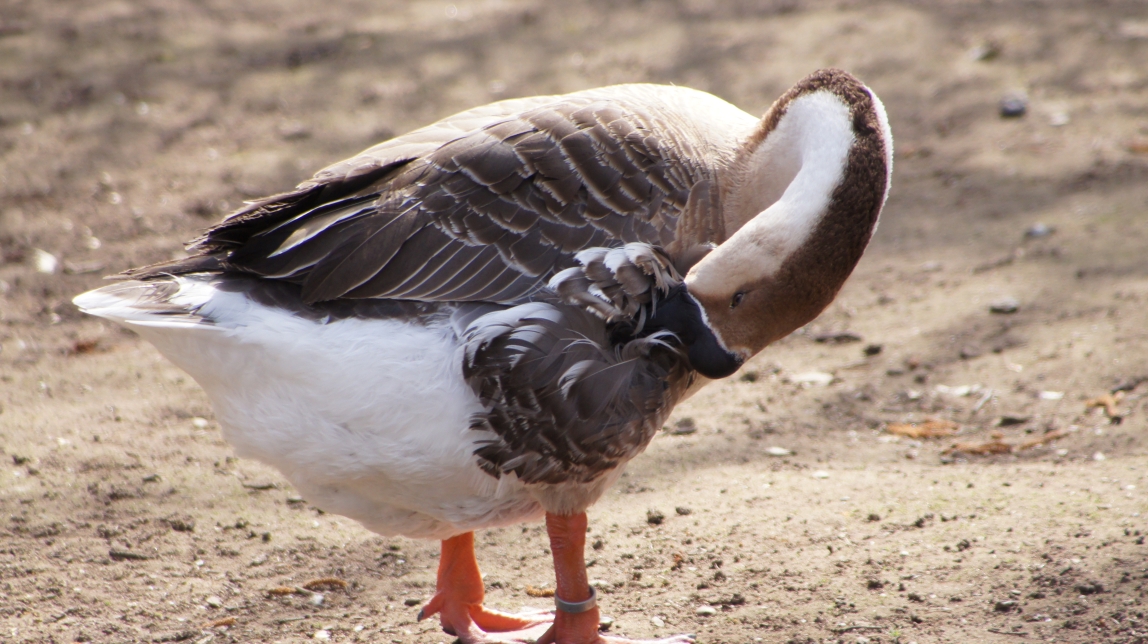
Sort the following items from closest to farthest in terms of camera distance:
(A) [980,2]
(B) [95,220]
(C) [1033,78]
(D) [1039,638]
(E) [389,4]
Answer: (D) [1039,638] < (B) [95,220] < (C) [1033,78] < (A) [980,2] < (E) [389,4]

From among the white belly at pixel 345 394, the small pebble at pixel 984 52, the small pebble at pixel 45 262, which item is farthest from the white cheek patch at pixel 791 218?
the small pebble at pixel 984 52

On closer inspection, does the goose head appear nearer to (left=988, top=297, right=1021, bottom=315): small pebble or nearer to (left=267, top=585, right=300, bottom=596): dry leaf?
(left=267, top=585, right=300, bottom=596): dry leaf

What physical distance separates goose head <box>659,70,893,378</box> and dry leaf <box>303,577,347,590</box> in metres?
1.67

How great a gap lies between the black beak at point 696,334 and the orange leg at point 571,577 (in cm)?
68

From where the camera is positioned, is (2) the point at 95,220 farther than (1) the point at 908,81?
No

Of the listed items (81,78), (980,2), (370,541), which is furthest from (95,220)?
(980,2)

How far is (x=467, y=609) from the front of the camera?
11.6 ft

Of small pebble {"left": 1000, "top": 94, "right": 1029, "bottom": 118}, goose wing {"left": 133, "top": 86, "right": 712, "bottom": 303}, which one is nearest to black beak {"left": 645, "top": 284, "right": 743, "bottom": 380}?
goose wing {"left": 133, "top": 86, "right": 712, "bottom": 303}

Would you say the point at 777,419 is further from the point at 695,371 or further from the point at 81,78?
the point at 81,78

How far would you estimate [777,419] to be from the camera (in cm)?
468

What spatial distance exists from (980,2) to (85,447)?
25.4 ft

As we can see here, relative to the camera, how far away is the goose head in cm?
291

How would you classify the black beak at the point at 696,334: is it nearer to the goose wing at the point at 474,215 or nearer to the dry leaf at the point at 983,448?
the goose wing at the point at 474,215

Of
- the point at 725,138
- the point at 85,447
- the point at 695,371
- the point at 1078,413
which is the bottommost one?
the point at 1078,413
